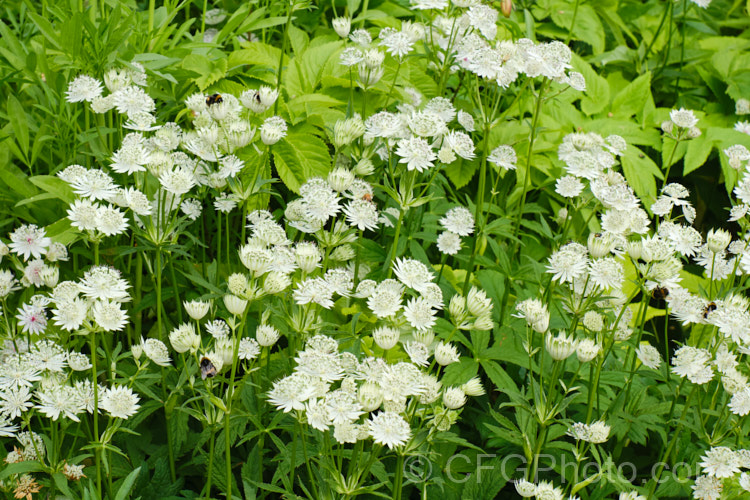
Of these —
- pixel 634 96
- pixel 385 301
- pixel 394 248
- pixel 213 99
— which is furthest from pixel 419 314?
pixel 634 96

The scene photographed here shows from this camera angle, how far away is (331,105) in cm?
223

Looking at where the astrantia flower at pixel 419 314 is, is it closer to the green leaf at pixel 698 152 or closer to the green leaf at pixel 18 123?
the green leaf at pixel 18 123

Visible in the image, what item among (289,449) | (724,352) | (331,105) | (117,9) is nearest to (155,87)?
(117,9)

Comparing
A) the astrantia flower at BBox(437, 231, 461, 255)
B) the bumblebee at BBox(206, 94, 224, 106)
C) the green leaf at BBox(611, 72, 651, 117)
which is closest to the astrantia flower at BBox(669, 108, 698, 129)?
the astrantia flower at BBox(437, 231, 461, 255)

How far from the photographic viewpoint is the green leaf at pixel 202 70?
2127 mm

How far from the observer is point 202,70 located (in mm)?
2152

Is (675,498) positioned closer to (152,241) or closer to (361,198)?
(361,198)

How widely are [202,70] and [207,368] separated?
1.13 metres

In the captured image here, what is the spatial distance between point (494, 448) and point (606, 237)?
73 cm

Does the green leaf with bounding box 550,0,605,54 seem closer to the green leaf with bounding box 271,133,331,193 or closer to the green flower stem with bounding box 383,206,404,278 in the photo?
the green leaf with bounding box 271,133,331,193

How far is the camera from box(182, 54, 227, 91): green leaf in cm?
213

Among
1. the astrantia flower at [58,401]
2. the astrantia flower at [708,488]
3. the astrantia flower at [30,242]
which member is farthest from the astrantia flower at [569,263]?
the astrantia flower at [30,242]

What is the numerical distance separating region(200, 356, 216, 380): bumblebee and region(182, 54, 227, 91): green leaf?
1037 millimetres

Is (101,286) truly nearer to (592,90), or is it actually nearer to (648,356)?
(648,356)
